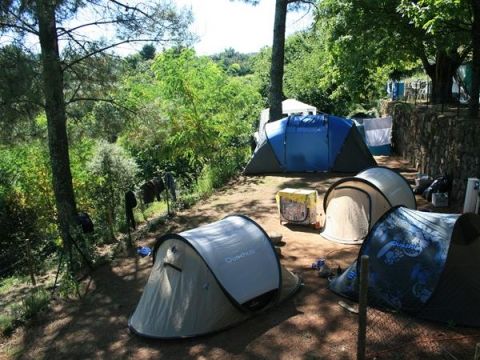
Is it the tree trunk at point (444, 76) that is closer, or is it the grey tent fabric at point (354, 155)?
the grey tent fabric at point (354, 155)

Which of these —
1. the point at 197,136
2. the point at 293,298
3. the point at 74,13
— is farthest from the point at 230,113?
the point at 293,298

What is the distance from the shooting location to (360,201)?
7594mm

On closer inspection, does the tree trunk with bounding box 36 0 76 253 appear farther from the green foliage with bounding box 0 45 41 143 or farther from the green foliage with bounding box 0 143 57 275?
the green foliage with bounding box 0 143 57 275

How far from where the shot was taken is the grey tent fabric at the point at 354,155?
42.3 feet

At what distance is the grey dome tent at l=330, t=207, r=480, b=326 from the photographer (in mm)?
5012

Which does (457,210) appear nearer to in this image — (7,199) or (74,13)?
(74,13)

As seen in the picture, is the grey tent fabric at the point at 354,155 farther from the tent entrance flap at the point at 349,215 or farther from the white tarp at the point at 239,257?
the white tarp at the point at 239,257

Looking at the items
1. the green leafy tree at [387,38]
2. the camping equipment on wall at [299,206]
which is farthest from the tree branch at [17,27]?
the green leafy tree at [387,38]

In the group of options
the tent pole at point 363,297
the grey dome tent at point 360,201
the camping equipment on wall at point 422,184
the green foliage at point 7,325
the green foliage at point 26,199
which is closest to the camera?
the tent pole at point 363,297

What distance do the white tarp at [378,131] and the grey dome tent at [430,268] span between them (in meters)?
10.7

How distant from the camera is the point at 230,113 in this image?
1519 cm

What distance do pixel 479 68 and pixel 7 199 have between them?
47.5 ft

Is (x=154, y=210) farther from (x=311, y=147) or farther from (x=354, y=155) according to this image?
(x=354, y=155)

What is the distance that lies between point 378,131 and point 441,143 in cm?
546
